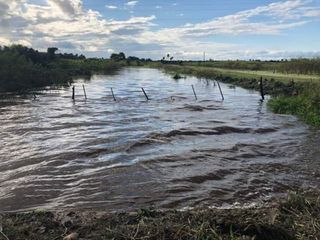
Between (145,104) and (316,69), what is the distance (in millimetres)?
26130

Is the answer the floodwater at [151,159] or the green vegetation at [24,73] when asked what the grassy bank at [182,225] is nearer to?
the floodwater at [151,159]

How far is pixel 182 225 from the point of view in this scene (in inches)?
284

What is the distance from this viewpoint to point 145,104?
42812mm

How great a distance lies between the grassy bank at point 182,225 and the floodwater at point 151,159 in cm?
379

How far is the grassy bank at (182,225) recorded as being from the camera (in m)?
6.96

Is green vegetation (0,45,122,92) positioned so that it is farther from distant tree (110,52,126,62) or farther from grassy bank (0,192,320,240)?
distant tree (110,52,126,62)

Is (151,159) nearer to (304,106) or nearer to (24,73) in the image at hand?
(304,106)

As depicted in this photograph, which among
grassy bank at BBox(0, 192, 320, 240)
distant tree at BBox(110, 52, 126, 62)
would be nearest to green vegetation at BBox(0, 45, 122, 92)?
grassy bank at BBox(0, 192, 320, 240)

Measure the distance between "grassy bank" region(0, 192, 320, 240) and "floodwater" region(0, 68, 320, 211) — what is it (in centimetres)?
379

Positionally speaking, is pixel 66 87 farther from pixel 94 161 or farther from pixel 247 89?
pixel 94 161

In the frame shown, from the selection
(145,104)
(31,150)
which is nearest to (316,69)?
(145,104)

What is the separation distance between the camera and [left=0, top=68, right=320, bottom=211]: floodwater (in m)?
13.4

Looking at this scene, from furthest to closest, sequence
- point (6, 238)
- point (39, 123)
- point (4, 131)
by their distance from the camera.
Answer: point (39, 123) → point (4, 131) → point (6, 238)

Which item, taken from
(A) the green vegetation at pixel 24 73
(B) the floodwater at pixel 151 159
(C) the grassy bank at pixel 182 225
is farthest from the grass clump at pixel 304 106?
(A) the green vegetation at pixel 24 73
